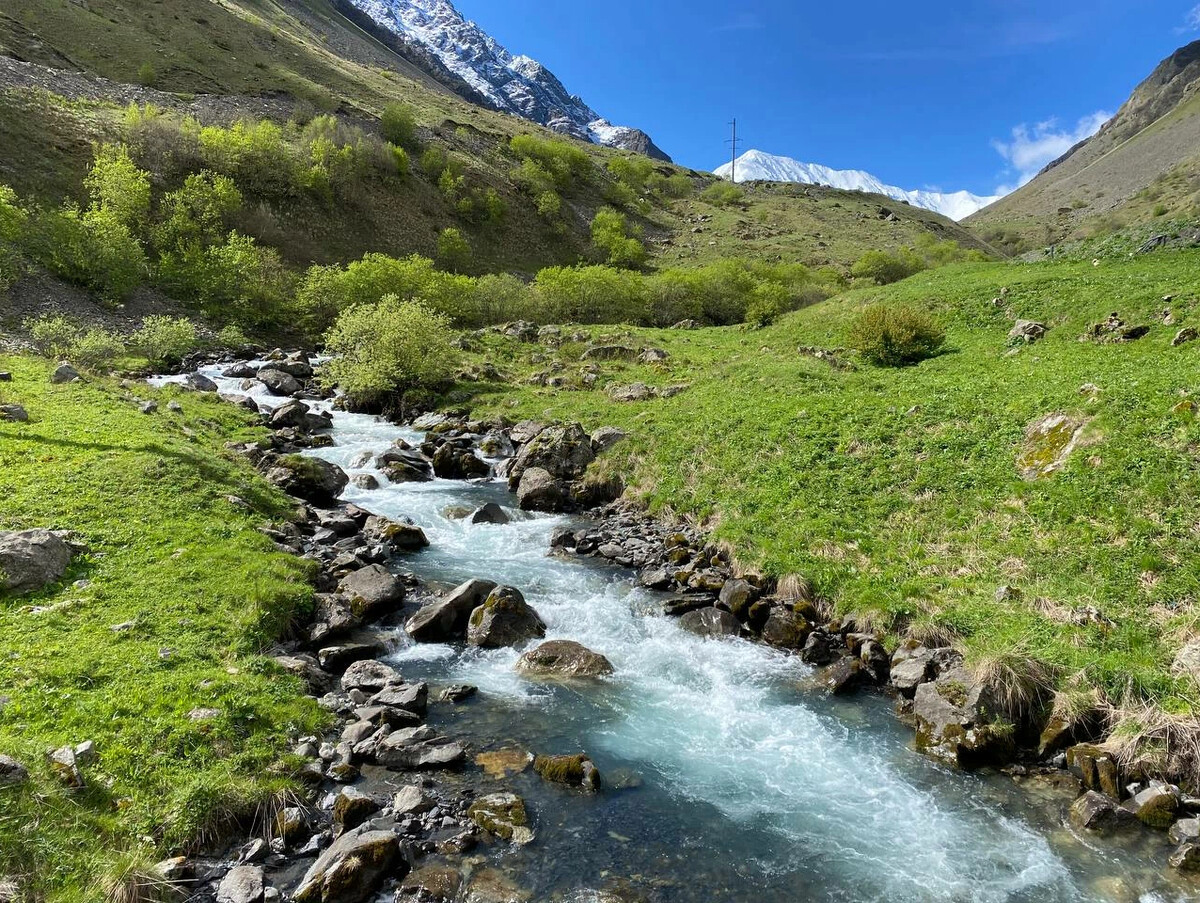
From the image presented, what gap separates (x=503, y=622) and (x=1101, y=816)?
480 inches

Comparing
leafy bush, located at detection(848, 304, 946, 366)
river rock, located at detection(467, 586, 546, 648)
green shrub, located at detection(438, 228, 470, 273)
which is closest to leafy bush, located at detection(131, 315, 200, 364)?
river rock, located at detection(467, 586, 546, 648)

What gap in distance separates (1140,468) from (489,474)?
2403 cm

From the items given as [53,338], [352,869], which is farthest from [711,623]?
[53,338]

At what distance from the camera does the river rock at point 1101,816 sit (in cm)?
971

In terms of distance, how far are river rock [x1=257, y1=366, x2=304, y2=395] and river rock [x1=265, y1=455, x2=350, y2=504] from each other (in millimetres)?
17457

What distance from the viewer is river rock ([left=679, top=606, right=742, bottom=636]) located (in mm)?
16375

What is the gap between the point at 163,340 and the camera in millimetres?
41719

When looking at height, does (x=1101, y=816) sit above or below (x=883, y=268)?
below

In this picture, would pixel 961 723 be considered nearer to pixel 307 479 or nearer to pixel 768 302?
pixel 307 479

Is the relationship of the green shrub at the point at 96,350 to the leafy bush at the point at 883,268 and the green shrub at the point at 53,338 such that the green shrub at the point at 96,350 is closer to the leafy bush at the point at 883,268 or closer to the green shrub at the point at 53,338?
the green shrub at the point at 53,338

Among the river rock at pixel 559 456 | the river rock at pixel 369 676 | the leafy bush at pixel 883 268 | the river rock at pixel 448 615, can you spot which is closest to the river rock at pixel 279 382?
the river rock at pixel 559 456

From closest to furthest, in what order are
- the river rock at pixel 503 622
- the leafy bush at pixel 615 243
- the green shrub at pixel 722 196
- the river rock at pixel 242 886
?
the river rock at pixel 242 886
the river rock at pixel 503 622
the leafy bush at pixel 615 243
the green shrub at pixel 722 196

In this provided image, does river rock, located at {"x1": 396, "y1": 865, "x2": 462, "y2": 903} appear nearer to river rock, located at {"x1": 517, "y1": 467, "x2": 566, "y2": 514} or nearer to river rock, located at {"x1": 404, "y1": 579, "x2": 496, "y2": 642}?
river rock, located at {"x1": 404, "y1": 579, "x2": 496, "y2": 642}

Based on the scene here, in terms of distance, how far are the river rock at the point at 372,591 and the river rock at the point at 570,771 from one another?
712 cm
